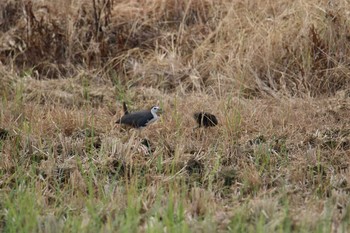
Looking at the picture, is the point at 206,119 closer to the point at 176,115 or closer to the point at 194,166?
the point at 176,115

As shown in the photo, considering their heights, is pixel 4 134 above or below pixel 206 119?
below

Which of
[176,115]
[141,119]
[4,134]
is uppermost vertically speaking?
[141,119]

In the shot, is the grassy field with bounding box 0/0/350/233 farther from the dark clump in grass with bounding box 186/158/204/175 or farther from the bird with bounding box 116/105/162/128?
the bird with bounding box 116/105/162/128

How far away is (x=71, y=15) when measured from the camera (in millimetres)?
9023

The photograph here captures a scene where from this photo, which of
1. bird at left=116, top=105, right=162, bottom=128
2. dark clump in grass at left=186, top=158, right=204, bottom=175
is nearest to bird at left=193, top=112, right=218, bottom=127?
bird at left=116, top=105, right=162, bottom=128

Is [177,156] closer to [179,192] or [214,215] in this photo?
[179,192]

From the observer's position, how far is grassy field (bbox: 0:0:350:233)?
4.98 metres

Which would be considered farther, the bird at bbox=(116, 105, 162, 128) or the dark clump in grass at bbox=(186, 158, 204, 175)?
the bird at bbox=(116, 105, 162, 128)

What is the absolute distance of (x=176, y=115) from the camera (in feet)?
21.6

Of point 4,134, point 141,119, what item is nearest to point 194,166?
point 141,119

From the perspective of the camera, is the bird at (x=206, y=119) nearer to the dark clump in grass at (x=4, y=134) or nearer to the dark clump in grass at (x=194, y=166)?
the dark clump in grass at (x=194, y=166)

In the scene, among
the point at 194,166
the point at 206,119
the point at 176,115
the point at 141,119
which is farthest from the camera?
the point at 176,115

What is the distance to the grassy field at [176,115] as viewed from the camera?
196 inches

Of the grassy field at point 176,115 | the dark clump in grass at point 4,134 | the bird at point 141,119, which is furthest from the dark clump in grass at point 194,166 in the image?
the dark clump in grass at point 4,134
